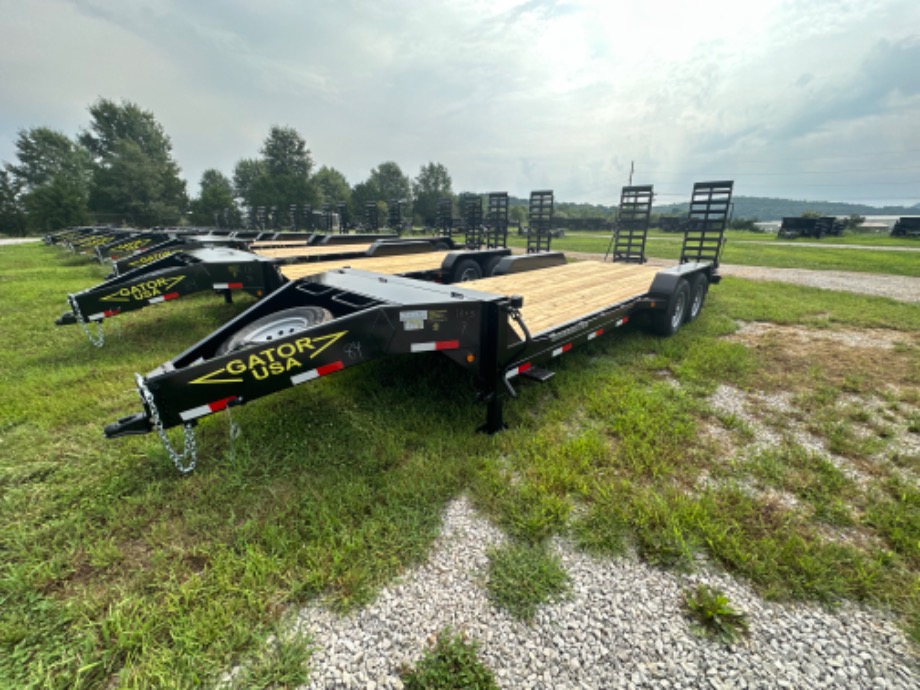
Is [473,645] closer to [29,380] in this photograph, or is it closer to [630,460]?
[630,460]

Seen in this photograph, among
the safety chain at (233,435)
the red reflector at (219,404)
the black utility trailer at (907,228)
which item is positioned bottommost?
the safety chain at (233,435)

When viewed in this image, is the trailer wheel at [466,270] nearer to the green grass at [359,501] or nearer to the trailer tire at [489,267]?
the trailer tire at [489,267]

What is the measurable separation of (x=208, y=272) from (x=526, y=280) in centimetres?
440

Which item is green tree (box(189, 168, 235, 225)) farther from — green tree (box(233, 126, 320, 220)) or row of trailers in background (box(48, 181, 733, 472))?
row of trailers in background (box(48, 181, 733, 472))

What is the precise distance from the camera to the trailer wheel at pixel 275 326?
291 cm

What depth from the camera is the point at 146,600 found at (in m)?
1.89

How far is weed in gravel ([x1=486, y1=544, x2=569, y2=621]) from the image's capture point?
1913 millimetres

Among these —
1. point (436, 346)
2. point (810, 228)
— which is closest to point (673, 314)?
point (436, 346)

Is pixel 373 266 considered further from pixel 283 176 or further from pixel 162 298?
pixel 283 176

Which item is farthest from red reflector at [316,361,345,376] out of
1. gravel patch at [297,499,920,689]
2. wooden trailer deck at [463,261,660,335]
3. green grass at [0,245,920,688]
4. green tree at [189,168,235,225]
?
green tree at [189,168,235,225]

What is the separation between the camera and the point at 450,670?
5.35 feet

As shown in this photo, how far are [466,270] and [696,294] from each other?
12.8 feet

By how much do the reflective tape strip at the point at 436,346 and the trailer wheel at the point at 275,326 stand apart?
30.3 inches

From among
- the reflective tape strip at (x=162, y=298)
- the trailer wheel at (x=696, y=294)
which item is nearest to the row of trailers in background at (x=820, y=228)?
the trailer wheel at (x=696, y=294)
